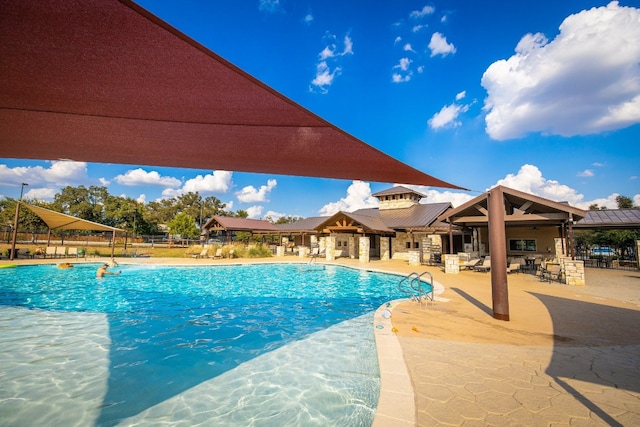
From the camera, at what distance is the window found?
61.8 feet

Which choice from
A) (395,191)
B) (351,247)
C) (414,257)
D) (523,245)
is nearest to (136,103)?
(414,257)

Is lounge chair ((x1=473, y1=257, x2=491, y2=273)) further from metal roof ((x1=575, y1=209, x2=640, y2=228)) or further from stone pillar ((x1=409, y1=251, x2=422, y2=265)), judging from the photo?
metal roof ((x1=575, y1=209, x2=640, y2=228))

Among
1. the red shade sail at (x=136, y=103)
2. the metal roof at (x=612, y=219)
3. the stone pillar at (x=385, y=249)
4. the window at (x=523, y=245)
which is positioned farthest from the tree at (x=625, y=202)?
the red shade sail at (x=136, y=103)

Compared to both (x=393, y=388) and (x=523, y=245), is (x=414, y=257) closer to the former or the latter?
(x=523, y=245)

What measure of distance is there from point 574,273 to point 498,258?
7038mm

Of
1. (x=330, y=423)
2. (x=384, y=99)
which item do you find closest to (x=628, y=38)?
(x=384, y=99)

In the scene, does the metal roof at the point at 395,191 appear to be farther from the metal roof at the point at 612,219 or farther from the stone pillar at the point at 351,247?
the metal roof at the point at 612,219

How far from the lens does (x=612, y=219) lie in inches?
639

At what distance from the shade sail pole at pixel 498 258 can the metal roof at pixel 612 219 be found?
15403mm

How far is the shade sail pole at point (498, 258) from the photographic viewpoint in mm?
5648

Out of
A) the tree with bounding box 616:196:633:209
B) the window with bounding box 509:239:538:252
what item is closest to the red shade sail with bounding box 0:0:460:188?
the window with bounding box 509:239:538:252

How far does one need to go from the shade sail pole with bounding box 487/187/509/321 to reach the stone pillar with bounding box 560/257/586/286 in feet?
22.4

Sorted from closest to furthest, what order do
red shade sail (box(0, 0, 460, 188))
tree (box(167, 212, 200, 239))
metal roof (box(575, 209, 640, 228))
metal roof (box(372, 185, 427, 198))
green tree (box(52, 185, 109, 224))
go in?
1. red shade sail (box(0, 0, 460, 188))
2. metal roof (box(575, 209, 640, 228))
3. metal roof (box(372, 185, 427, 198))
4. tree (box(167, 212, 200, 239))
5. green tree (box(52, 185, 109, 224))

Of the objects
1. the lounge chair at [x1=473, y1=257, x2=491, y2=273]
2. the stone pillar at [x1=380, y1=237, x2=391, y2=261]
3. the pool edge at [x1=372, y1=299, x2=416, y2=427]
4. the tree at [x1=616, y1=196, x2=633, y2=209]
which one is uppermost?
the tree at [x1=616, y1=196, x2=633, y2=209]
